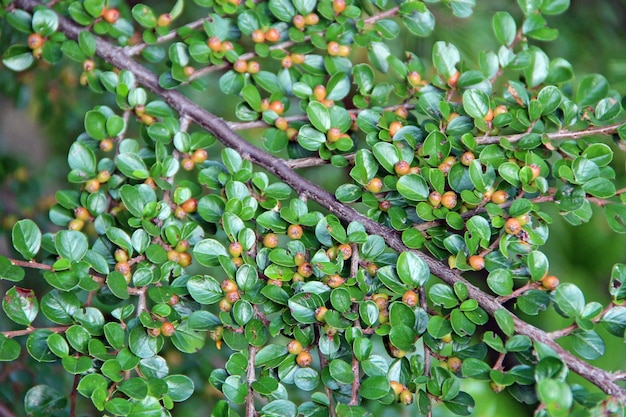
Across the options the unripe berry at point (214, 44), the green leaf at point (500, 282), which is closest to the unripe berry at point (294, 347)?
the green leaf at point (500, 282)

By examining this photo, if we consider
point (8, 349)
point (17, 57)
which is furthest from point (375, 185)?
point (17, 57)

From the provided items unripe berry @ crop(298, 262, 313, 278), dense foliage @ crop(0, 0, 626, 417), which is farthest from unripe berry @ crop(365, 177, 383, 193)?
unripe berry @ crop(298, 262, 313, 278)

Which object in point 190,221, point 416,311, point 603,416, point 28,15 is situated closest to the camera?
point 603,416

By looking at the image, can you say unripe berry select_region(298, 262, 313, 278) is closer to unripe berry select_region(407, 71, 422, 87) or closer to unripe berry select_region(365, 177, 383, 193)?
unripe berry select_region(365, 177, 383, 193)

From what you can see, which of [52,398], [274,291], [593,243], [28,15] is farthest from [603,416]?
[593,243]

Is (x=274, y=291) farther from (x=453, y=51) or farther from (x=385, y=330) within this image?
(x=453, y=51)

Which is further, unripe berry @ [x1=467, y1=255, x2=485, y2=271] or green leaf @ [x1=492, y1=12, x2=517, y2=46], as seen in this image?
green leaf @ [x1=492, y1=12, x2=517, y2=46]
